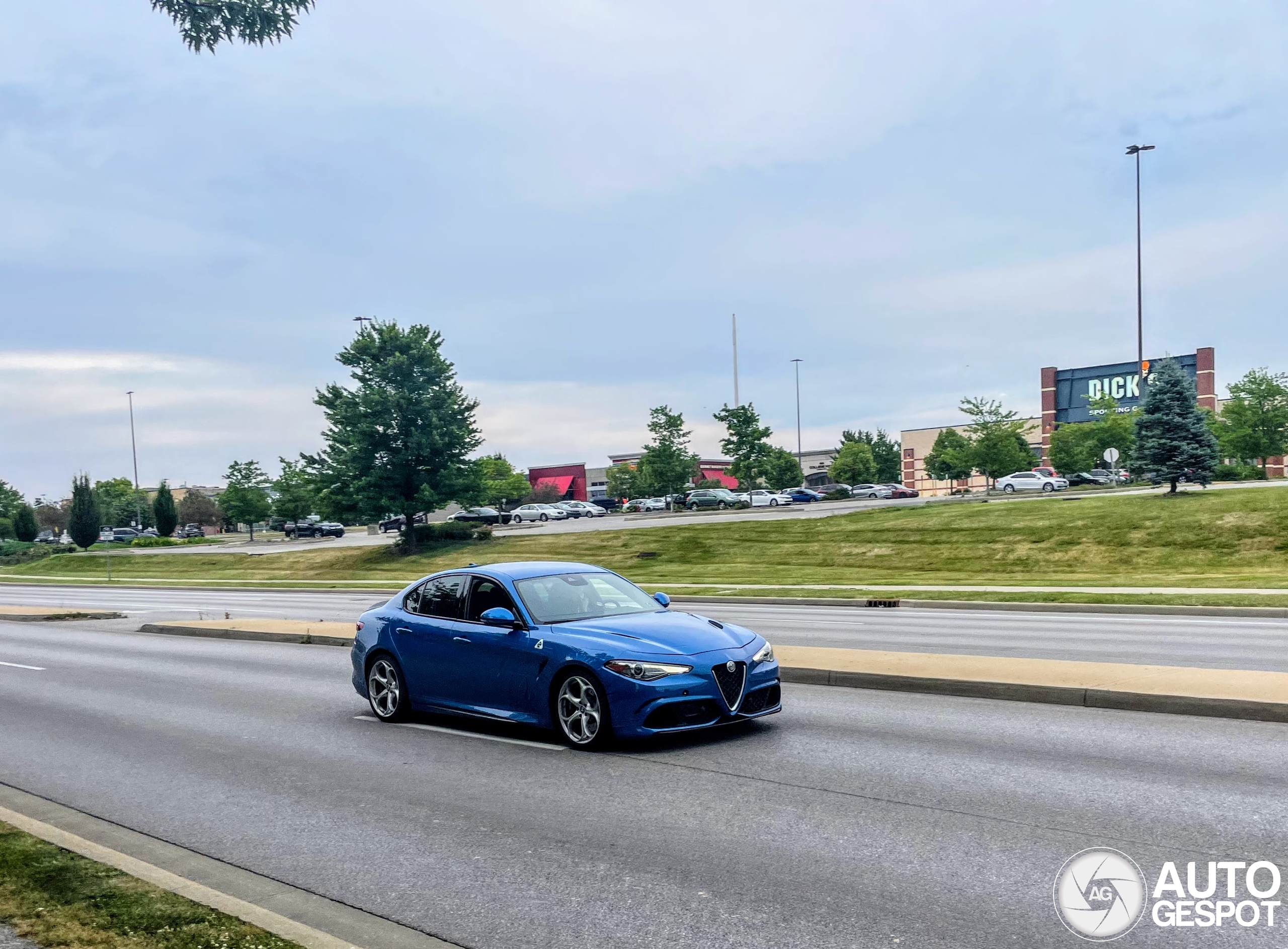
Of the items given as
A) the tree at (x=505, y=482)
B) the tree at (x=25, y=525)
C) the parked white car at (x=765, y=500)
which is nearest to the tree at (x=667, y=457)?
the parked white car at (x=765, y=500)

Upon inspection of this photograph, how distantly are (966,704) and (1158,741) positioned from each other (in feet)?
6.66

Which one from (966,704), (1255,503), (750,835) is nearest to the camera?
(750,835)

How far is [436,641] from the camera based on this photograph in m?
10.1

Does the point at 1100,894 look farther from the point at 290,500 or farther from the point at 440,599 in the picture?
the point at 290,500

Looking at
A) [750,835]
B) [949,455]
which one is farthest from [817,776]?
[949,455]

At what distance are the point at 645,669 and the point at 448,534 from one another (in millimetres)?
46382

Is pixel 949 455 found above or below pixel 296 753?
above

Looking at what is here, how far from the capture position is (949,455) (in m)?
53.5

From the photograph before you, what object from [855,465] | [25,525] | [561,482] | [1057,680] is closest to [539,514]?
[855,465]

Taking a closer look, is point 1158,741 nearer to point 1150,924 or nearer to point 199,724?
point 1150,924

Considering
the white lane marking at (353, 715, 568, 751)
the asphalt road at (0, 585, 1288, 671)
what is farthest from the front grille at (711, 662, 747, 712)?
the asphalt road at (0, 585, 1288, 671)

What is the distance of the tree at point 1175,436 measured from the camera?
41.8 metres

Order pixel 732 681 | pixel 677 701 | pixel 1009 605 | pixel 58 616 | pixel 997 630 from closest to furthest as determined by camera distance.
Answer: pixel 677 701 < pixel 732 681 < pixel 997 630 < pixel 1009 605 < pixel 58 616

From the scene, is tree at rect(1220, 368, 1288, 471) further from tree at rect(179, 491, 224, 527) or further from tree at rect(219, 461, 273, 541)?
tree at rect(179, 491, 224, 527)
